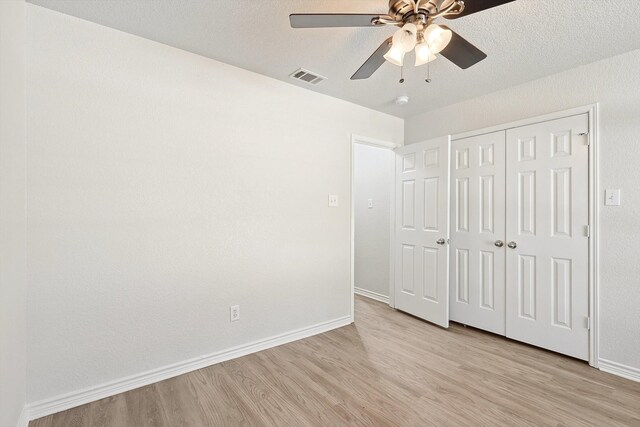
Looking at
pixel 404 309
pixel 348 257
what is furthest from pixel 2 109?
pixel 404 309

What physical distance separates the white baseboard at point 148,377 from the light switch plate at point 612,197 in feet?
8.62

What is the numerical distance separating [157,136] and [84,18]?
30.9 inches

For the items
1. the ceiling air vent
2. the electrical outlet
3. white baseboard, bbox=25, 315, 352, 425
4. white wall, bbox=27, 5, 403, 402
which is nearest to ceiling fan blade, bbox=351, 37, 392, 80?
the ceiling air vent

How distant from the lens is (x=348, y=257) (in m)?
3.19

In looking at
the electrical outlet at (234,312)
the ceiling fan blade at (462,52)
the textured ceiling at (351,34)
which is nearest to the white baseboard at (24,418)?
the electrical outlet at (234,312)

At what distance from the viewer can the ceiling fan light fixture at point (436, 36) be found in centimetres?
143

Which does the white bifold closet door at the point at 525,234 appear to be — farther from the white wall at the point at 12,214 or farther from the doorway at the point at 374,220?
the white wall at the point at 12,214

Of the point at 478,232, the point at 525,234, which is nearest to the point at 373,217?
the point at 478,232

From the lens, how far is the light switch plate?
2.21 meters

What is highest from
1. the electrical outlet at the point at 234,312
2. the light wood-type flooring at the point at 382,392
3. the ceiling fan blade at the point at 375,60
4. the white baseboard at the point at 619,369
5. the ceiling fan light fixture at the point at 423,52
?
the ceiling fan blade at the point at 375,60

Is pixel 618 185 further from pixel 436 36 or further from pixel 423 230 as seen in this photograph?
pixel 436 36

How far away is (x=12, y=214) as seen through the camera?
4.74 feet

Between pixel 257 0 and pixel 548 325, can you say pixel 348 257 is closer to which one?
pixel 548 325

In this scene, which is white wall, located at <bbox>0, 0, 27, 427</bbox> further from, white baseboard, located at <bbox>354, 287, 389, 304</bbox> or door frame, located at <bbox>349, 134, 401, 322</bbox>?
white baseboard, located at <bbox>354, 287, 389, 304</bbox>
